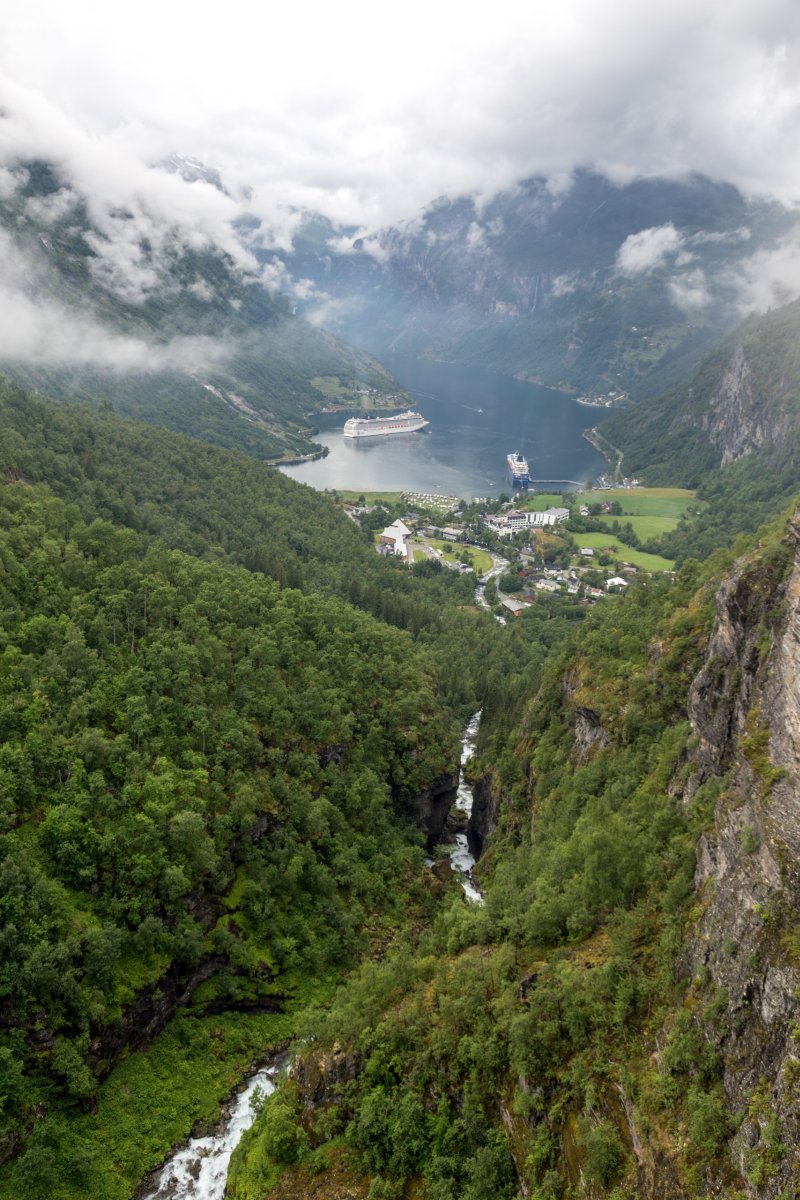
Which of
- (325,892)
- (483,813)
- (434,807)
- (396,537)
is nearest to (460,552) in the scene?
(396,537)

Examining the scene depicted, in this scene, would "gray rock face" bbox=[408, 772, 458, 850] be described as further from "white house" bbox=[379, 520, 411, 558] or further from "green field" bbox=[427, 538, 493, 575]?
"white house" bbox=[379, 520, 411, 558]

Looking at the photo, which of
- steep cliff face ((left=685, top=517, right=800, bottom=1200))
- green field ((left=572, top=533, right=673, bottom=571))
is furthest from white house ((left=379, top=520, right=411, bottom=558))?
steep cliff face ((left=685, top=517, right=800, bottom=1200))

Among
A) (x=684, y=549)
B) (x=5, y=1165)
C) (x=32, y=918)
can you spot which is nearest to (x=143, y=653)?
(x=32, y=918)

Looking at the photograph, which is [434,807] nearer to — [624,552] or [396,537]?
[396,537]

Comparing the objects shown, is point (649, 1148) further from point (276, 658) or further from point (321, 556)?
point (321, 556)

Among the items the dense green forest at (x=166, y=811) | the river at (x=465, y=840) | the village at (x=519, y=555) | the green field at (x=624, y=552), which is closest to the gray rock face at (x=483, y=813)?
the river at (x=465, y=840)

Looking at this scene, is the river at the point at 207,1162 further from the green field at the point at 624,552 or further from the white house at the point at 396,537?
the green field at the point at 624,552
